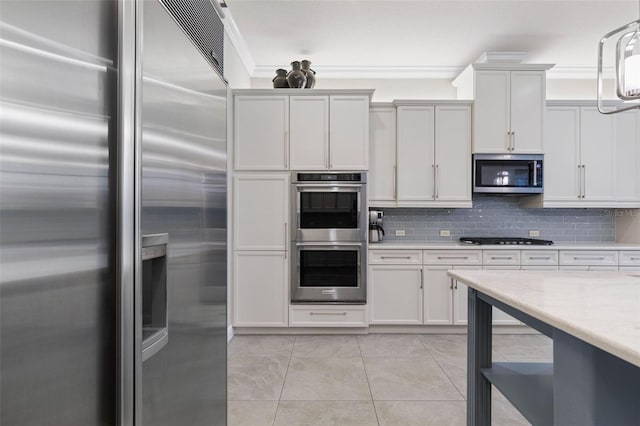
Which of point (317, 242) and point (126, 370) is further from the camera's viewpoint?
point (317, 242)

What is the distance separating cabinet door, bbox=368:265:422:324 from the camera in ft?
12.5

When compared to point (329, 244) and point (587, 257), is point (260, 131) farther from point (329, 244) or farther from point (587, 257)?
point (587, 257)

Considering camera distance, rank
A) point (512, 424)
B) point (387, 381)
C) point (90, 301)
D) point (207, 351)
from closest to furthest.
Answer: point (90, 301), point (207, 351), point (512, 424), point (387, 381)

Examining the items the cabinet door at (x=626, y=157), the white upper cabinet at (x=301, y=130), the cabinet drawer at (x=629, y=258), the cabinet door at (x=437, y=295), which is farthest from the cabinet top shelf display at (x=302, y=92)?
the cabinet drawer at (x=629, y=258)

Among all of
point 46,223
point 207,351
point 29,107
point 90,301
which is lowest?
point 207,351

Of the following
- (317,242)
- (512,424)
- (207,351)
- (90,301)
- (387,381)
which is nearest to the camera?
(90,301)

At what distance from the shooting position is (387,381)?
270 cm

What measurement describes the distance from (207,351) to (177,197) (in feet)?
1.90

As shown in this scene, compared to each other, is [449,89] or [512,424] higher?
[449,89]

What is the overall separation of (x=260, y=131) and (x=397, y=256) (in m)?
1.85

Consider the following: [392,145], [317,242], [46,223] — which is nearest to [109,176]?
[46,223]

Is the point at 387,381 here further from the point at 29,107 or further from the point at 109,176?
the point at 29,107

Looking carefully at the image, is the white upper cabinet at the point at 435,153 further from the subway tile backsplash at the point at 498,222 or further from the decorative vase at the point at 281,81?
the decorative vase at the point at 281,81

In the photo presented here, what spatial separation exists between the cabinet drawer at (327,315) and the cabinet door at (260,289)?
99 millimetres
